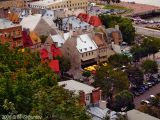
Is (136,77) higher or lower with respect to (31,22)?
lower

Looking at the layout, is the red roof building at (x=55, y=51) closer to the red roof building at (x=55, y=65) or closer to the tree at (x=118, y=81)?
the red roof building at (x=55, y=65)

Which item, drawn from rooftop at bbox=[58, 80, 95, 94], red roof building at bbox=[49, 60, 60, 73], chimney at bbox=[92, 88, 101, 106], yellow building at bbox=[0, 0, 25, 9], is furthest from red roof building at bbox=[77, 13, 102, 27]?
chimney at bbox=[92, 88, 101, 106]

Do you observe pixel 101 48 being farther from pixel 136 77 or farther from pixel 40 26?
pixel 136 77

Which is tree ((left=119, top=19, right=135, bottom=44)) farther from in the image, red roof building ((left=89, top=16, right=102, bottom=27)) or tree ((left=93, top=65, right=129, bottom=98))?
tree ((left=93, top=65, right=129, bottom=98))

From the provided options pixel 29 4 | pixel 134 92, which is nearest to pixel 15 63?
pixel 134 92

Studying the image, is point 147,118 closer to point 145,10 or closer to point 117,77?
point 117,77

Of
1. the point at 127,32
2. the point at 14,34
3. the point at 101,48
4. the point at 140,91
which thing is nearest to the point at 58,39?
the point at 101,48
